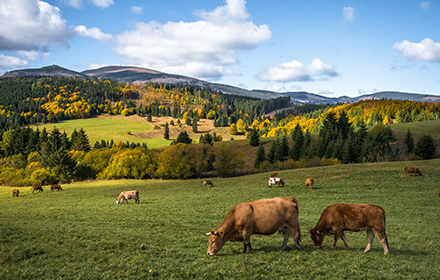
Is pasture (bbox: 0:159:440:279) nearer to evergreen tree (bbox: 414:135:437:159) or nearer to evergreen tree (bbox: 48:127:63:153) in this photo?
evergreen tree (bbox: 414:135:437:159)

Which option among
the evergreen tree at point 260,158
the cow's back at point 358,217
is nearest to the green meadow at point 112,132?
the evergreen tree at point 260,158

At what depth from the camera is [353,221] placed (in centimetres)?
1256

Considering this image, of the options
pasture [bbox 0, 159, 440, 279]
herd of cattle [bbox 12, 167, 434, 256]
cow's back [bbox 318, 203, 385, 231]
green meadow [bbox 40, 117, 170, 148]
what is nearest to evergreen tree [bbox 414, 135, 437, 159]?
pasture [bbox 0, 159, 440, 279]

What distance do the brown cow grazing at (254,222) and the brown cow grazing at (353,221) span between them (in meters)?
1.66

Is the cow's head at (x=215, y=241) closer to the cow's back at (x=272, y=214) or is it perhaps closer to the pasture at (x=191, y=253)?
the pasture at (x=191, y=253)

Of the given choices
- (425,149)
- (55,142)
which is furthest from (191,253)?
(55,142)

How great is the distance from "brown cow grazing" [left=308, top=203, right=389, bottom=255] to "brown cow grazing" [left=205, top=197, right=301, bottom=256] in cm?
166

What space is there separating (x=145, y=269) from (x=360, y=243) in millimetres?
11755

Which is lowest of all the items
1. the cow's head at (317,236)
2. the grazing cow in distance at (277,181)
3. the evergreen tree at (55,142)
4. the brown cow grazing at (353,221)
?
the grazing cow in distance at (277,181)

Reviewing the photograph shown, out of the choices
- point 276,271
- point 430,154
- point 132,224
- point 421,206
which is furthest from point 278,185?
point 430,154

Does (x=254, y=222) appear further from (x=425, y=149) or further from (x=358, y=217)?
(x=425, y=149)

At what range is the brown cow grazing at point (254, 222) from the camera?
40.0 ft

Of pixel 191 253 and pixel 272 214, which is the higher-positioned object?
pixel 272 214

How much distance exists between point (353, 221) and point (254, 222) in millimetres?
4622
